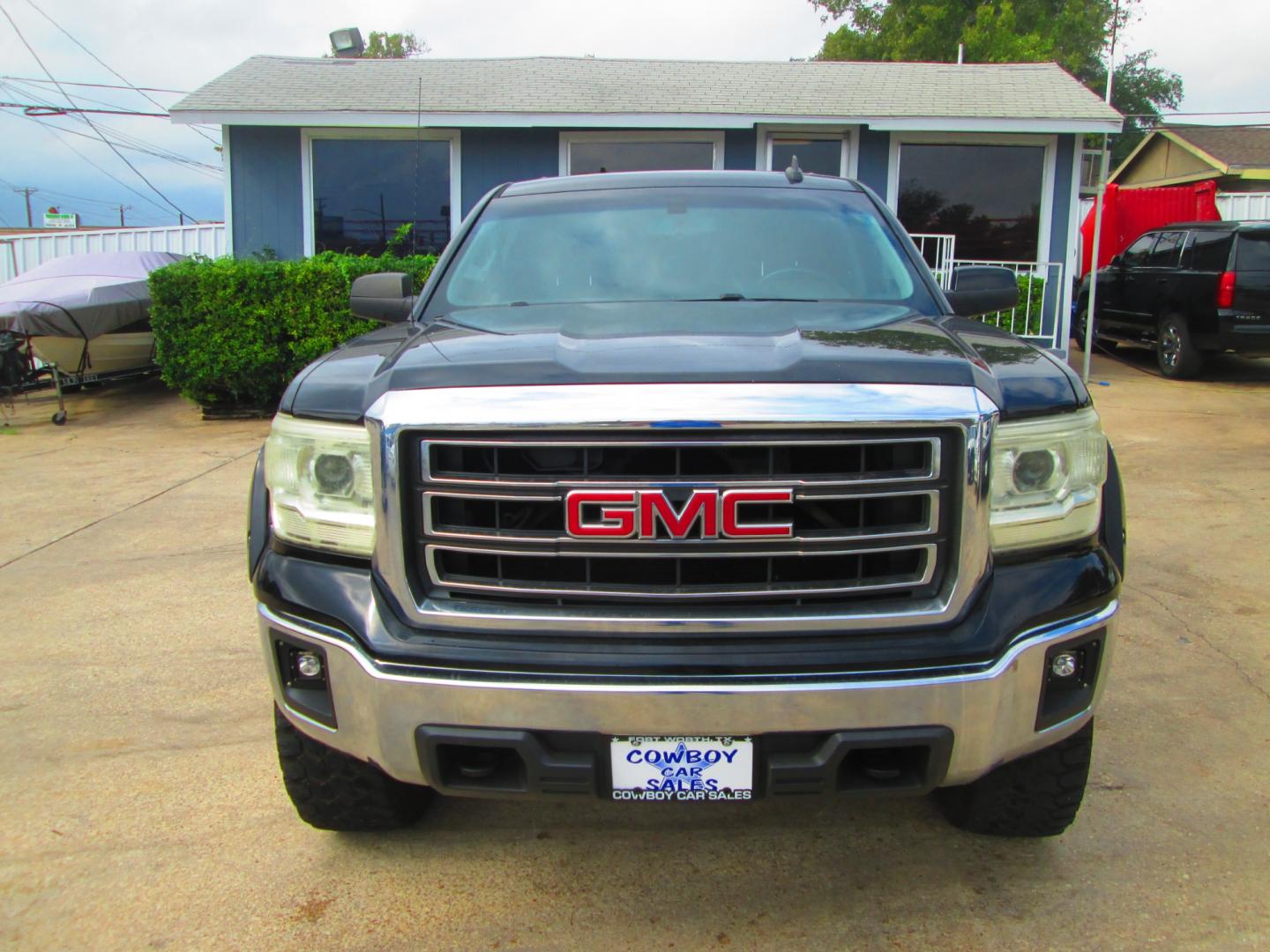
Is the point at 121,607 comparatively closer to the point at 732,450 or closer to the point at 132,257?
the point at 732,450

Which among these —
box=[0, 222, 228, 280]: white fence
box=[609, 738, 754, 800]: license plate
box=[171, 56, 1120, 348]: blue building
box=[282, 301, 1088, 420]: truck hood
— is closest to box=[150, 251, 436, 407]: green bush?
box=[171, 56, 1120, 348]: blue building

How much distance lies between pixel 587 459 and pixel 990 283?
83.1 inches

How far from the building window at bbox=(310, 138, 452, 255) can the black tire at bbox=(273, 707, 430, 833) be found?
1108cm

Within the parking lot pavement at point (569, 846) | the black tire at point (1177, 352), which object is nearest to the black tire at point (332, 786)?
the parking lot pavement at point (569, 846)

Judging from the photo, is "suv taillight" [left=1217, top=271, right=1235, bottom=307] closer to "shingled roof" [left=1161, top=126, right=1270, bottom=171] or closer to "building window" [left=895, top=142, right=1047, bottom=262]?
"building window" [left=895, top=142, right=1047, bottom=262]

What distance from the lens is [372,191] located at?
43.2 feet

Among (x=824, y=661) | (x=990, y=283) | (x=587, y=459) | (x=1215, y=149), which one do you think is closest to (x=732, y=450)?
(x=587, y=459)

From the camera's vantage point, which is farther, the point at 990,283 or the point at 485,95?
the point at 485,95

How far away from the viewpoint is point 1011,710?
7.43ft

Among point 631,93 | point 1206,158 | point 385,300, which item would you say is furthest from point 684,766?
point 1206,158

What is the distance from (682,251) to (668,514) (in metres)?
1.67

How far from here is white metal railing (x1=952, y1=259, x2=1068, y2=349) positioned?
12.8 meters

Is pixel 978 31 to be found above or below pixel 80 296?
above

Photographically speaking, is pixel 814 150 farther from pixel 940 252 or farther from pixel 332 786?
pixel 332 786
